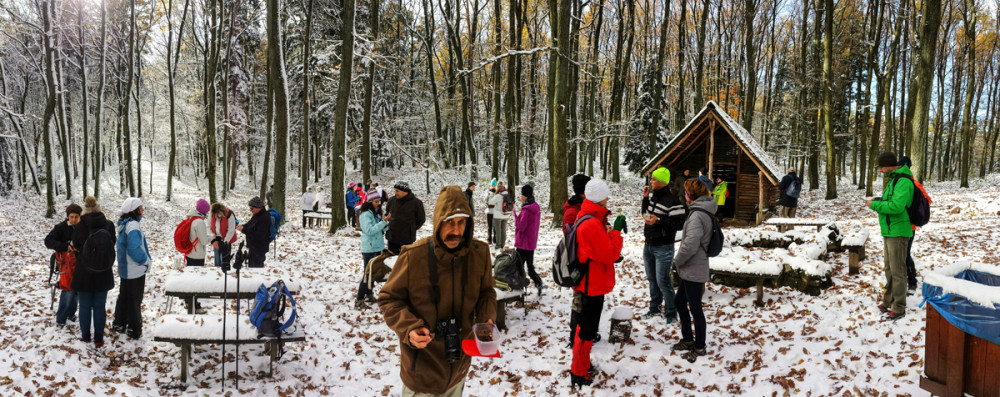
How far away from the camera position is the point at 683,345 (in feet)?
18.1

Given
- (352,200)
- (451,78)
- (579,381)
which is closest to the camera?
(579,381)

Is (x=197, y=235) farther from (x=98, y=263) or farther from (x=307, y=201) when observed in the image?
(x=307, y=201)

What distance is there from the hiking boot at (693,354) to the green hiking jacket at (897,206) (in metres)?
2.41

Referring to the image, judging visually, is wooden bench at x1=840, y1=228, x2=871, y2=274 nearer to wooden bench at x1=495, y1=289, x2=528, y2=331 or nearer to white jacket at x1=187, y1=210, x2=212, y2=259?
wooden bench at x1=495, y1=289, x2=528, y2=331

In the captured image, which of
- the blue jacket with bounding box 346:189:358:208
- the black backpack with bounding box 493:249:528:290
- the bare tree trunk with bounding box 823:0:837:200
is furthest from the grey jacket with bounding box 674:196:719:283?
the bare tree trunk with bounding box 823:0:837:200

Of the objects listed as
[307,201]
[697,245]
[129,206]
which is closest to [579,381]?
[697,245]

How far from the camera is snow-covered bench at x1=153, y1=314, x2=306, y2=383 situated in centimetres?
495

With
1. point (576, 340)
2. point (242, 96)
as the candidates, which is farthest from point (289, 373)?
Result: point (242, 96)

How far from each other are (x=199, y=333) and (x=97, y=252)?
1.78 m

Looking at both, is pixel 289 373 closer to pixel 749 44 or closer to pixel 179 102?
pixel 749 44

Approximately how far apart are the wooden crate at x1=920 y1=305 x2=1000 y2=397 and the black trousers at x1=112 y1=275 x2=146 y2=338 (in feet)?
26.4

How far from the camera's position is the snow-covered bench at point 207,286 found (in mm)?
6059

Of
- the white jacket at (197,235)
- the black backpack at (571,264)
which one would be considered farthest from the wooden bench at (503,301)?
the white jacket at (197,235)

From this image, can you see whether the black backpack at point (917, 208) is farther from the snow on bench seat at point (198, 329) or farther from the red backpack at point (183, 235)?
the red backpack at point (183, 235)
